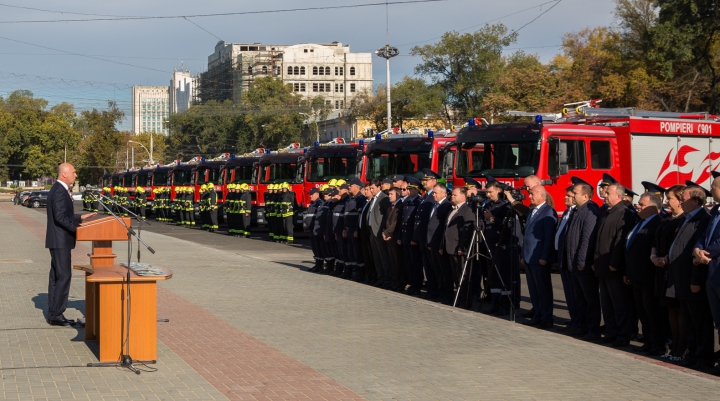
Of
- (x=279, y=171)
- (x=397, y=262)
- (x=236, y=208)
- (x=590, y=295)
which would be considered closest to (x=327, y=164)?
(x=236, y=208)

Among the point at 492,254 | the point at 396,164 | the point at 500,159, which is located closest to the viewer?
the point at 492,254

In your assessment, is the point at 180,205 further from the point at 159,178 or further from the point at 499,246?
the point at 499,246

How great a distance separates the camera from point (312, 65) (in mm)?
154875

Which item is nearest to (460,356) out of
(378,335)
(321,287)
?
(378,335)

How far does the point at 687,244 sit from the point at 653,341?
133cm

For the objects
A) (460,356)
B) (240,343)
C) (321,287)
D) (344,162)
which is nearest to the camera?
(460,356)

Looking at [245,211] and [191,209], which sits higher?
[245,211]

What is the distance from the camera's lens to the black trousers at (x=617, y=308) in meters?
10.4

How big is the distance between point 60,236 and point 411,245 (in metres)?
5.95

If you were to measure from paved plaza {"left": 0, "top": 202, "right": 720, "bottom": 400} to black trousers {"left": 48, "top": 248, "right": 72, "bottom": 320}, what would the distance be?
320 mm

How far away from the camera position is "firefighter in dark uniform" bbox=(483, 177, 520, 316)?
41.9ft

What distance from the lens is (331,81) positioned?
→ 157875 mm

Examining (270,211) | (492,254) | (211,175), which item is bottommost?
(492,254)

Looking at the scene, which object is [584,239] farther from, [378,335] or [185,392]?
[185,392]
